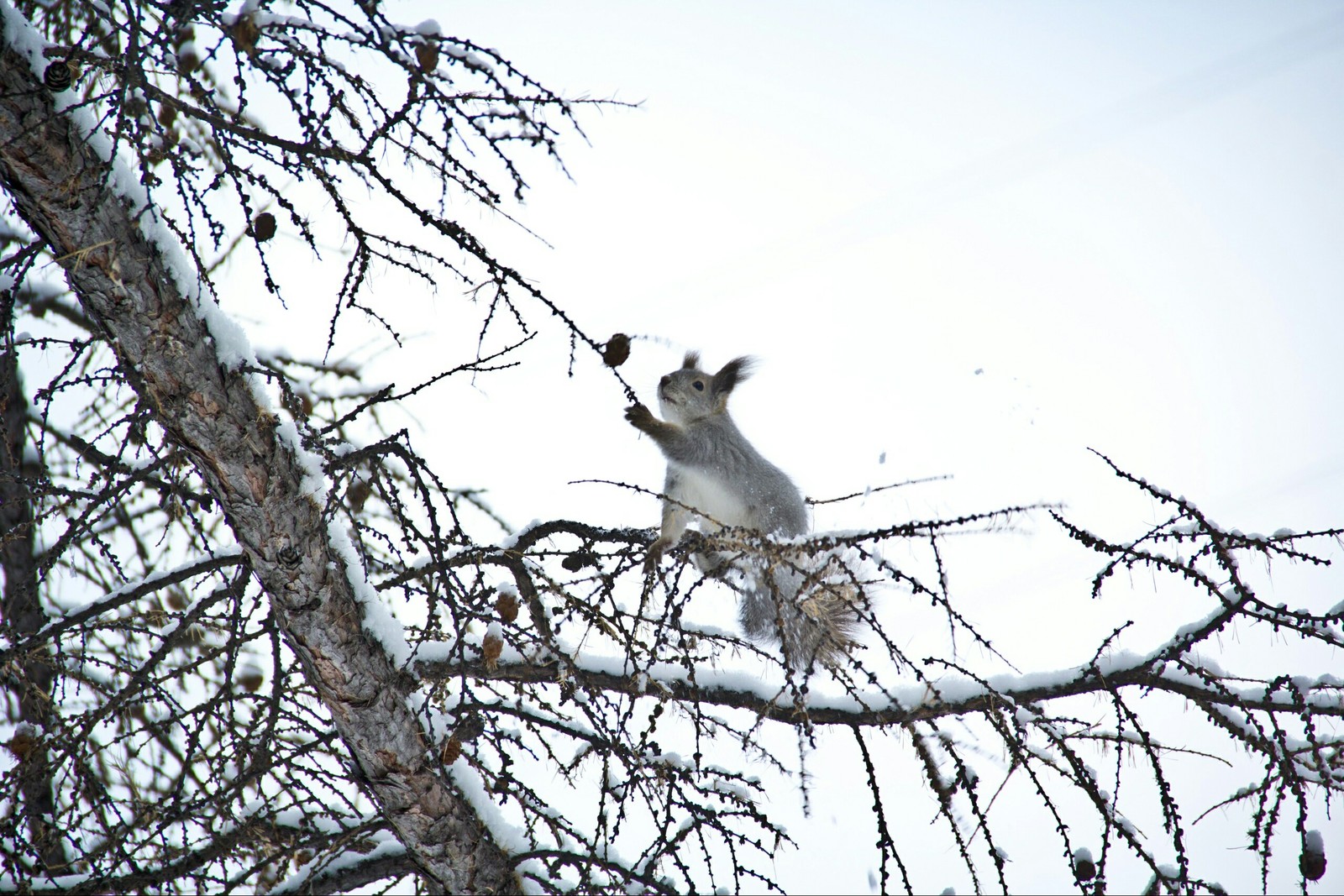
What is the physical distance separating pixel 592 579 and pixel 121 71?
3.06ft

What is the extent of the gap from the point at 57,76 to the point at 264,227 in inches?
14.2

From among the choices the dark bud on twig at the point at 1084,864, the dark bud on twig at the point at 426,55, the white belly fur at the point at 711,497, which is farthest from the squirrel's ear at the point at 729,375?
the dark bud on twig at the point at 426,55

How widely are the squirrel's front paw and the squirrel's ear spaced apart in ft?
2.06

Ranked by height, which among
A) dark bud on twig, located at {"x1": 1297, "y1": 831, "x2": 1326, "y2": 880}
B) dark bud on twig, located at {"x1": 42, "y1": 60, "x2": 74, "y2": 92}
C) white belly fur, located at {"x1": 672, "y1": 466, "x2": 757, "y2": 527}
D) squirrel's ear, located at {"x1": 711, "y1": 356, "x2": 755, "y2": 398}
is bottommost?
dark bud on twig, located at {"x1": 1297, "y1": 831, "x2": 1326, "y2": 880}

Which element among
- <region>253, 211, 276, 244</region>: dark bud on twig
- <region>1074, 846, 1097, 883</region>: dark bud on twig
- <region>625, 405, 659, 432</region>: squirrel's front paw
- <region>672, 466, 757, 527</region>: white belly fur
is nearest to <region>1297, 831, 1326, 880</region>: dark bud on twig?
<region>1074, 846, 1097, 883</region>: dark bud on twig

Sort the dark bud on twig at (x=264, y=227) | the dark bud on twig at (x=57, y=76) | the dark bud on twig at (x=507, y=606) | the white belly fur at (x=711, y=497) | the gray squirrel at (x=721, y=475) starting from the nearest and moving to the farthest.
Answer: the dark bud on twig at (x=57, y=76)
the dark bud on twig at (x=264, y=227)
the dark bud on twig at (x=507, y=606)
the gray squirrel at (x=721, y=475)
the white belly fur at (x=711, y=497)

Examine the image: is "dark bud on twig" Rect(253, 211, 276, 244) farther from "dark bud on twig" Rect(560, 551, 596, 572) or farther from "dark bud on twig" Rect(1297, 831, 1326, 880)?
"dark bud on twig" Rect(1297, 831, 1326, 880)

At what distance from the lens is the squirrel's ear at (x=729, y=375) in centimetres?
426

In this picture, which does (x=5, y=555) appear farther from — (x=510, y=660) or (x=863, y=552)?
(x=863, y=552)

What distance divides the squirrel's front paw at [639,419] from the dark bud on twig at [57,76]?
2.15 meters

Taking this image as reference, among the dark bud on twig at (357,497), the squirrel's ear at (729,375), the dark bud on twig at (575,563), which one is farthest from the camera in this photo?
the squirrel's ear at (729,375)

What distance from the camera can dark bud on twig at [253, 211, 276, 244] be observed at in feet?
4.64

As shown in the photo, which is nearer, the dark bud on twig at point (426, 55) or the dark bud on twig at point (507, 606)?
the dark bud on twig at point (426, 55)

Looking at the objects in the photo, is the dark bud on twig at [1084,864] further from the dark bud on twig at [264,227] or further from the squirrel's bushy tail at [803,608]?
the dark bud on twig at [264,227]
